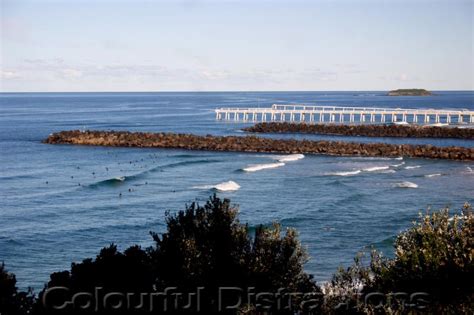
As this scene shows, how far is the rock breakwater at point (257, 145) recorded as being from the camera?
73.0 meters

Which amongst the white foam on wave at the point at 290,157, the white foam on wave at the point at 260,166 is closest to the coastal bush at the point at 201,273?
the white foam on wave at the point at 260,166

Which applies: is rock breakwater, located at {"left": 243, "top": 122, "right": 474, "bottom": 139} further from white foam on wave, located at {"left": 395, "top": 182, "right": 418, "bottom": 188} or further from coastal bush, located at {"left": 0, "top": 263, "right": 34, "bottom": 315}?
coastal bush, located at {"left": 0, "top": 263, "right": 34, "bottom": 315}

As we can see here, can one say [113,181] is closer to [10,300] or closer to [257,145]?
[257,145]

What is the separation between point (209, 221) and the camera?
2055cm

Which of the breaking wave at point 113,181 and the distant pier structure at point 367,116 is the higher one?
the distant pier structure at point 367,116

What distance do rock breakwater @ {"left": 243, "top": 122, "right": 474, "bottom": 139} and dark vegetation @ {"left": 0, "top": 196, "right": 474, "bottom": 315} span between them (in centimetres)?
7710

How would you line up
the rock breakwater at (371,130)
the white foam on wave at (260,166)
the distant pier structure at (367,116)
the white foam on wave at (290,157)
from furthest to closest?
the distant pier structure at (367,116) → the rock breakwater at (371,130) → the white foam on wave at (290,157) → the white foam on wave at (260,166)

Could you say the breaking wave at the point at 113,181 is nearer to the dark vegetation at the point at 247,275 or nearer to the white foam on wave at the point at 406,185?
the white foam on wave at the point at 406,185

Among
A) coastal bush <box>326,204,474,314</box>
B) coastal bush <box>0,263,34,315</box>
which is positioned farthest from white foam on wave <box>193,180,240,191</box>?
coastal bush <box>0,263,34,315</box>

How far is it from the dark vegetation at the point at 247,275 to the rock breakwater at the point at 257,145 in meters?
54.4

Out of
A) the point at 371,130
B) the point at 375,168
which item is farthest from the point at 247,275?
the point at 371,130

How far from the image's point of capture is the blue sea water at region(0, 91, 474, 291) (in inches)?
1385

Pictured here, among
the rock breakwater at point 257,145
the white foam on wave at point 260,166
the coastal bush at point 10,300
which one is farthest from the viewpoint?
the rock breakwater at point 257,145

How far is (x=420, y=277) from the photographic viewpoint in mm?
18484
